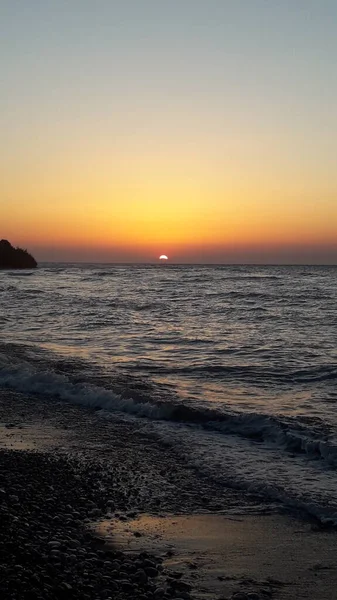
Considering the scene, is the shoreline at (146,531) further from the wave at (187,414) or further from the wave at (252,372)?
the wave at (252,372)

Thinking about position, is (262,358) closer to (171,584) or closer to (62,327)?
(62,327)

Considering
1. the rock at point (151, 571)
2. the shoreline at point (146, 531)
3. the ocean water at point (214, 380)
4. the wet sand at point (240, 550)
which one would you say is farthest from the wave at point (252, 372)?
the rock at point (151, 571)

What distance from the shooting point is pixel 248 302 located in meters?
38.2

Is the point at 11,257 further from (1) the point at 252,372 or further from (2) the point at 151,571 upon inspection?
(2) the point at 151,571

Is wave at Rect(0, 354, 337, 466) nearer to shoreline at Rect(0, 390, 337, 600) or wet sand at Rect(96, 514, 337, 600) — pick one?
shoreline at Rect(0, 390, 337, 600)

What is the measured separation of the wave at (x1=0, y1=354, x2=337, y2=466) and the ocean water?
0.03 m

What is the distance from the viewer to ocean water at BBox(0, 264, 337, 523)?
8688 millimetres

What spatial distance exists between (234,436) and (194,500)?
325cm

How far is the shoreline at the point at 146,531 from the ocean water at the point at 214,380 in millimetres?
735

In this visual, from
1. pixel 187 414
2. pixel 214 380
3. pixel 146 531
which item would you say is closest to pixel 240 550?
pixel 146 531

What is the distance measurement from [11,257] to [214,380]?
112215mm

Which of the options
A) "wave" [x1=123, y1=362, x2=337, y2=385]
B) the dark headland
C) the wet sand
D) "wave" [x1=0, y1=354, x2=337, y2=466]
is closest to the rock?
the wet sand

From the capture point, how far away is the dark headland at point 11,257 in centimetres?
12031

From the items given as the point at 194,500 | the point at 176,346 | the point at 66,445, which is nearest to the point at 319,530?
the point at 194,500
